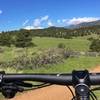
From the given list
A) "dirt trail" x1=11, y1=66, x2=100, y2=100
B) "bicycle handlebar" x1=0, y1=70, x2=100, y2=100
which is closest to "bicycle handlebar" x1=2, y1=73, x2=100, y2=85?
"bicycle handlebar" x1=0, y1=70, x2=100, y2=100

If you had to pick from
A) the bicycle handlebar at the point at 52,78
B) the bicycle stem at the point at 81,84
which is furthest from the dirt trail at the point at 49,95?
the bicycle stem at the point at 81,84

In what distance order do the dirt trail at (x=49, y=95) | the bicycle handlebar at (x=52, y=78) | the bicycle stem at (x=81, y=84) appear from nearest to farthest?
1. the bicycle stem at (x=81, y=84)
2. the bicycle handlebar at (x=52, y=78)
3. the dirt trail at (x=49, y=95)

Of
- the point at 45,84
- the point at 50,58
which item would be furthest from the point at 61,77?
the point at 50,58

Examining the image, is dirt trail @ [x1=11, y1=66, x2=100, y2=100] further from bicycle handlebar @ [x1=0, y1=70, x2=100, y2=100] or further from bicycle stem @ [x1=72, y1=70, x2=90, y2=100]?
bicycle stem @ [x1=72, y1=70, x2=90, y2=100]

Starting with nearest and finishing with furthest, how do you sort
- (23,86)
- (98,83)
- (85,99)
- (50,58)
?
(85,99), (98,83), (23,86), (50,58)

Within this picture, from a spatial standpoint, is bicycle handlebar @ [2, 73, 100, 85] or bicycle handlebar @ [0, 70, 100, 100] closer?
bicycle handlebar @ [0, 70, 100, 100]

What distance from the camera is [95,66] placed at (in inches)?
860

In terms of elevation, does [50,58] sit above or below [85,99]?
below

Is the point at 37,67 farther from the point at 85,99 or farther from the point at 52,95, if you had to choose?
the point at 85,99

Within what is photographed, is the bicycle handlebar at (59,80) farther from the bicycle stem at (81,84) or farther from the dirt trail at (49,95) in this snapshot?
the dirt trail at (49,95)

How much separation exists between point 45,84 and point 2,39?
47536 millimetres

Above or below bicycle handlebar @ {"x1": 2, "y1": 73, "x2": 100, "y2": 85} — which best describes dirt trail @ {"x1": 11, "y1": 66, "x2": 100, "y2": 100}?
below

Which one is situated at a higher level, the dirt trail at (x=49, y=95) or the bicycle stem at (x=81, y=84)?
the bicycle stem at (x=81, y=84)

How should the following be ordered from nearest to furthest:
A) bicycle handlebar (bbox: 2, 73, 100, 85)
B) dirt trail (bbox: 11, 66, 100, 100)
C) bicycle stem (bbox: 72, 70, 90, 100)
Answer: bicycle stem (bbox: 72, 70, 90, 100) → bicycle handlebar (bbox: 2, 73, 100, 85) → dirt trail (bbox: 11, 66, 100, 100)
